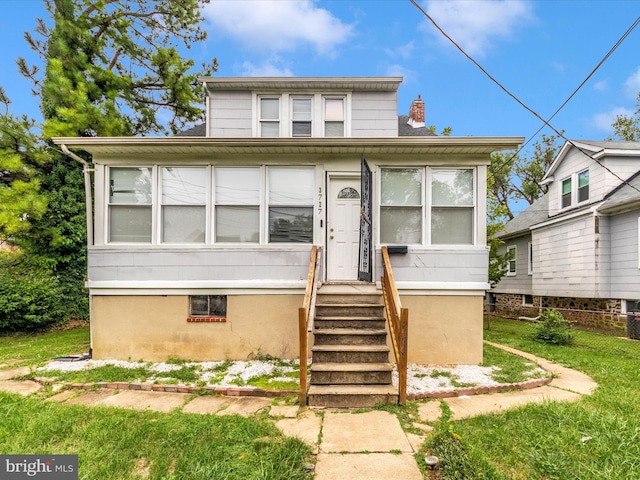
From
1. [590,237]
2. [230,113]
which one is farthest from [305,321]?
[590,237]

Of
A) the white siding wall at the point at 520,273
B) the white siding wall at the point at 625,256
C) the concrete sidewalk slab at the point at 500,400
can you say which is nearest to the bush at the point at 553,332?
the white siding wall at the point at 625,256

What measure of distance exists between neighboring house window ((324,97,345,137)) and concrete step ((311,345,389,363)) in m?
4.80

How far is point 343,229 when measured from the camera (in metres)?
6.31

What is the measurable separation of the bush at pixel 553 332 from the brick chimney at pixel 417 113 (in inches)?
236

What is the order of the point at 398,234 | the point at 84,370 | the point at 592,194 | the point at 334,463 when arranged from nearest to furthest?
the point at 334,463 < the point at 84,370 < the point at 398,234 < the point at 592,194

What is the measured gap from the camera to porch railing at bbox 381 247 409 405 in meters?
3.82

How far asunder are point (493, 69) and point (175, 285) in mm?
8226

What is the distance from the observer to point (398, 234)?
5941 millimetres

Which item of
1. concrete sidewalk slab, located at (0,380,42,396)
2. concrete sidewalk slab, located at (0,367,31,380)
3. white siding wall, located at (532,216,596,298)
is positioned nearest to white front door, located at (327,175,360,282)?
concrete sidewalk slab, located at (0,380,42,396)

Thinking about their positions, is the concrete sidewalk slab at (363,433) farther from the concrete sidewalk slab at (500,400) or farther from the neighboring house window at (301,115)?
the neighboring house window at (301,115)

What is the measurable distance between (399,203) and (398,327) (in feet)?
8.73

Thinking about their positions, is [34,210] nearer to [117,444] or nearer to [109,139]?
[109,139]

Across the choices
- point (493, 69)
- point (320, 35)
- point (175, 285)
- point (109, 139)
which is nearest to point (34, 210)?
point (109, 139)

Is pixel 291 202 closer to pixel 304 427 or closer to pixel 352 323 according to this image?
pixel 352 323
